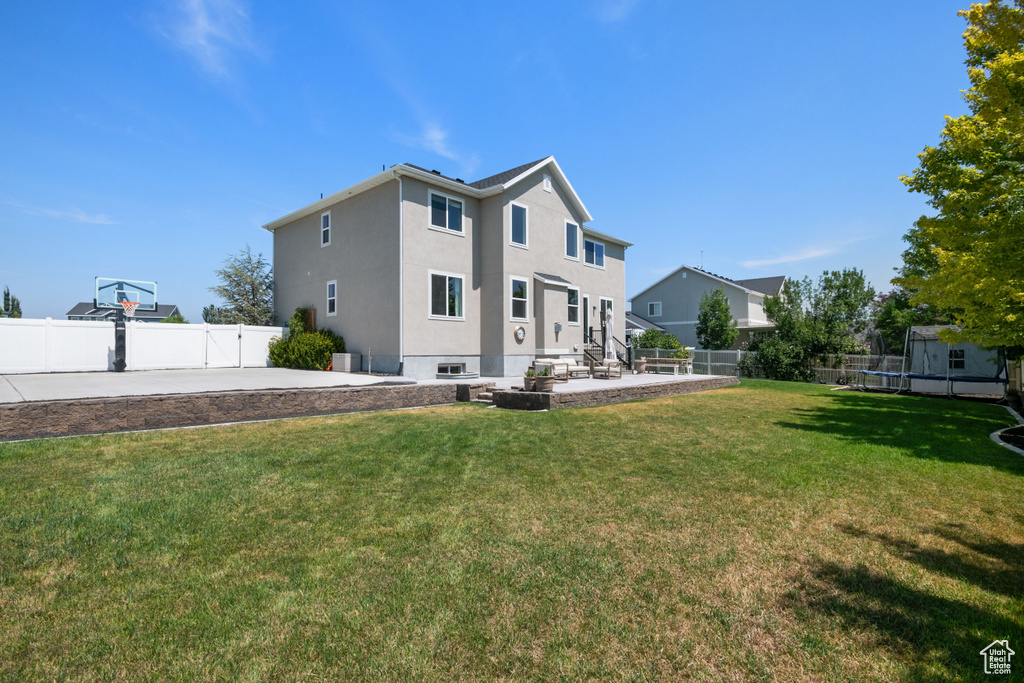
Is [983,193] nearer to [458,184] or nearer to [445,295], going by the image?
[458,184]

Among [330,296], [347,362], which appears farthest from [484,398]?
[330,296]

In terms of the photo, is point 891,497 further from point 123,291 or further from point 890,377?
point 123,291

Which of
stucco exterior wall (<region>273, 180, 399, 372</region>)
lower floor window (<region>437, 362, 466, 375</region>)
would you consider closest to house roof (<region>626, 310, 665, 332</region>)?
lower floor window (<region>437, 362, 466, 375</region>)

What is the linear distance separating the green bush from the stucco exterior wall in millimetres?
515

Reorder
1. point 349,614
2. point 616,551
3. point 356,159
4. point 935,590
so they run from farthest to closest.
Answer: point 356,159, point 616,551, point 935,590, point 349,614

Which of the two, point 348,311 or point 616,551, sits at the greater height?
point 348,311

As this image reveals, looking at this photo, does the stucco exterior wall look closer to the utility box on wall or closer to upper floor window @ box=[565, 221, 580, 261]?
the utility box on wall

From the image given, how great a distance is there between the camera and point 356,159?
1800 centimetres

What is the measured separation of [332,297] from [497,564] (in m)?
18.6

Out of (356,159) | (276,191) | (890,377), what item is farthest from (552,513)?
(890,377)

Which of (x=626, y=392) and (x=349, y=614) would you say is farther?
(x=626, y=392)

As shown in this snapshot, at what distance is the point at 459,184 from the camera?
56.8ft

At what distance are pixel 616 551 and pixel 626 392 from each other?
1007 centimetres
